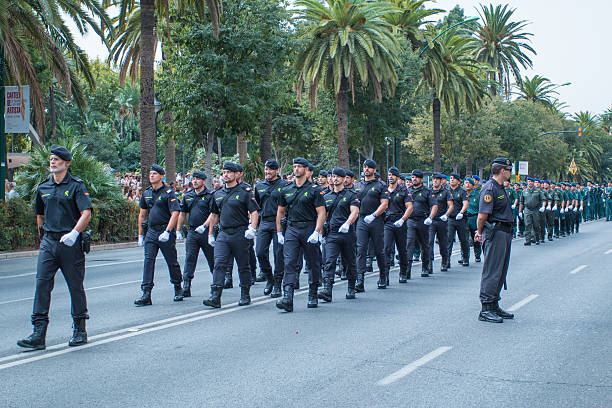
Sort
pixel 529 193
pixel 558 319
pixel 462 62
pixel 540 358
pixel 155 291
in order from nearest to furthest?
1. pixel 540 358
2. pixel 558 319
3. pixel 155 291
4. pixel 529 193
5. pixel 462 62

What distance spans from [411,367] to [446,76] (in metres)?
31.5

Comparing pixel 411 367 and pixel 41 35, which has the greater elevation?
pixel 41 35

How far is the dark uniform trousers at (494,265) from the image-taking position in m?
8.71

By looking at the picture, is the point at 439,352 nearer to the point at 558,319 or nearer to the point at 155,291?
the point at 558,319

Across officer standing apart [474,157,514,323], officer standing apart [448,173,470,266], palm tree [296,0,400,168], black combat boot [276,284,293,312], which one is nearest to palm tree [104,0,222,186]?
palm tree [296,0,400,168]

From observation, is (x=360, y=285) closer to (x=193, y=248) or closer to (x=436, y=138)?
(x=193, y=248)

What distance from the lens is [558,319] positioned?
8.88 meters

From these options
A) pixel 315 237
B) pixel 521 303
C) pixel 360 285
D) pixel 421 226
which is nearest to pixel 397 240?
pixel 421 226

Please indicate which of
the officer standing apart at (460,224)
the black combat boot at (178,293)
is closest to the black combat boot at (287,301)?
the black combat boot at (178,293)

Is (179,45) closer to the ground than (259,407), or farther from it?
farther from it

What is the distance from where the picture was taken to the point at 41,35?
19.9 metres

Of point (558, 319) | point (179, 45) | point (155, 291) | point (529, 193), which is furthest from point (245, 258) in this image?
point (179, 45)

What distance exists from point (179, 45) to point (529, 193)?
44.8 ft

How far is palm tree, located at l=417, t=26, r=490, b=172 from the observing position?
35.7 metres
